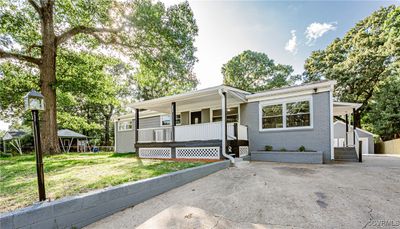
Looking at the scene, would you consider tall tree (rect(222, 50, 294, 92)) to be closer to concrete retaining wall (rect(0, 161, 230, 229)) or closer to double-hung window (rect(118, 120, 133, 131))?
double-hung window (rect(118, 120, 133, 131))

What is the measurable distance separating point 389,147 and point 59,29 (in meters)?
27.7

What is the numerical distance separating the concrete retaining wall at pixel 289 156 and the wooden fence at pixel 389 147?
555 inches

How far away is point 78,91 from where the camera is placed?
1146 centimetres

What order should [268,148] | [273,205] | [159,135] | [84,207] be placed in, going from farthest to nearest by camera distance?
[159,135], [268,148], [273,205], [84,207]

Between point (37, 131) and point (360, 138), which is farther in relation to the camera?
point (360, 138)

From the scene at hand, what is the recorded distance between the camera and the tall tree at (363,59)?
1759 centimetres

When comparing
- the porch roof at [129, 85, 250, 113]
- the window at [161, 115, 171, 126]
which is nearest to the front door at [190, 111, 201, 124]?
the porch roof at [129, 85, 250, 113]

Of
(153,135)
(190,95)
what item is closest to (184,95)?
(190,95)

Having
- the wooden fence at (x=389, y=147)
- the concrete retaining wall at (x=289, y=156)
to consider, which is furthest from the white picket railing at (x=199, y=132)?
the wooden fence at (x=389, y=147)

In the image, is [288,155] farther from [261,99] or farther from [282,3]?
[282,3]

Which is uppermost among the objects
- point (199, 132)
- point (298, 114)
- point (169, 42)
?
point (169, 42)

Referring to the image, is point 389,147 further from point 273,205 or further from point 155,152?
point 273,205

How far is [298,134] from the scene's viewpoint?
8906mm

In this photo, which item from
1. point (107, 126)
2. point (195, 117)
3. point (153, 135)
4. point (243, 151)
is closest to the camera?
point (243, 151)
